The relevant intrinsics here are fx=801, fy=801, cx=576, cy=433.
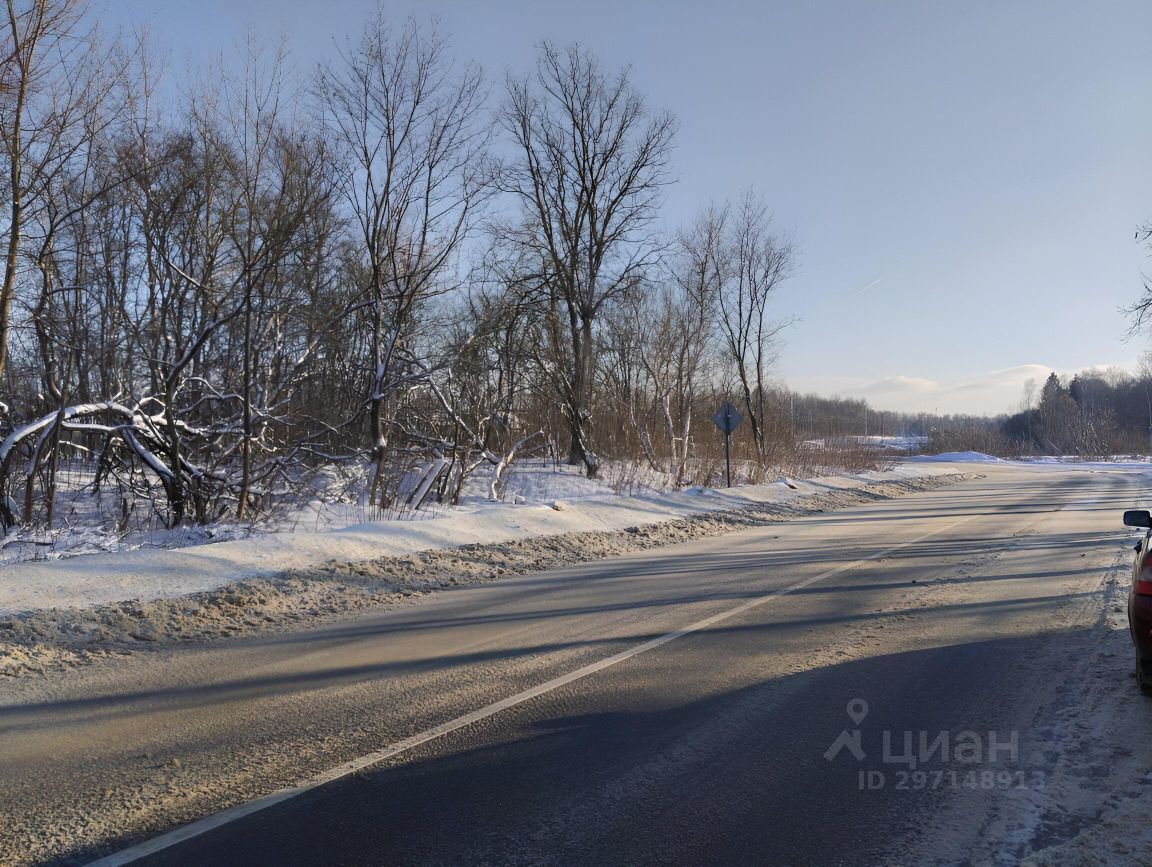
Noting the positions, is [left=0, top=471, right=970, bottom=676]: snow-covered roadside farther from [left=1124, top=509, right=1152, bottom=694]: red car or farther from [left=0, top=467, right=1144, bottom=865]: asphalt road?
[left=1124, top=509, right=1152, bottom=694]: red car

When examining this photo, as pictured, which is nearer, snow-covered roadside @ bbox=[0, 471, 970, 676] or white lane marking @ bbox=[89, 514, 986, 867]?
white lane marking @ bbox=[89, 514, 986, 867]

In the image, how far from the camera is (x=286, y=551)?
35.5 ft

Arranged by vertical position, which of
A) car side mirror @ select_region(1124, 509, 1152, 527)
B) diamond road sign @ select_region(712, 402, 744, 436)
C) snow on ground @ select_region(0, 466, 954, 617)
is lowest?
snow on ground @ select_region(0, 466, 954, 617)

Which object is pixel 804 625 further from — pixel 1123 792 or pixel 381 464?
pixel 381 464

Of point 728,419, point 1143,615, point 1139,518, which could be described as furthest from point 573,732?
point 728,419

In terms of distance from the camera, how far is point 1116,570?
1080 cm

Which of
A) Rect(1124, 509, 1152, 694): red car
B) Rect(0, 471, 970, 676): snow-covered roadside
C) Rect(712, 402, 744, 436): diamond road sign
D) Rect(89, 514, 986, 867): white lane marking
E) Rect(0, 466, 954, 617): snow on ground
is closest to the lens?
Rect(89, 514, 986, 867): white lane marking

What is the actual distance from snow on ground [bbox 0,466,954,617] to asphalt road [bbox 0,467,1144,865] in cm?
217

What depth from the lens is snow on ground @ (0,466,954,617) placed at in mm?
8328

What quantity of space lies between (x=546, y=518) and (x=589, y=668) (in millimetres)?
10014

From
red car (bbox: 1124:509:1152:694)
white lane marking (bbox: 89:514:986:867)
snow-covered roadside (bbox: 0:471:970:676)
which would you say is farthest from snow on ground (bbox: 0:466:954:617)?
red car (bbox: 1124:509:1152:694)

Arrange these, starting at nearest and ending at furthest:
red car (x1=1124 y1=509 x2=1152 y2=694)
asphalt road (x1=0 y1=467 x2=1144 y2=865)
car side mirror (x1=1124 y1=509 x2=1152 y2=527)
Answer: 1. asphalt road (x1=0 y1=467 x2=1144 y2=865)
2. red car (x1=1124 y1=509 x2=1152 y2=694)
3. car side mirror (x1=1124 y1=509 x2=1152 y2=527)

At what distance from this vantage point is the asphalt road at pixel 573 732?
3580 millimetres

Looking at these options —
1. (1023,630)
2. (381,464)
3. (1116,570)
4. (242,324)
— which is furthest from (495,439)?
(1023,630)
